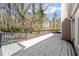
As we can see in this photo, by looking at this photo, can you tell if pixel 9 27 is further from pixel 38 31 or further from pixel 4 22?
pixel 38 31

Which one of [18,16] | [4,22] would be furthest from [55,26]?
[4,22]

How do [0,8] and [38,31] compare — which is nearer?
[0,8]

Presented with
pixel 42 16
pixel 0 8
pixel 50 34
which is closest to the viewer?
pixel 0 8

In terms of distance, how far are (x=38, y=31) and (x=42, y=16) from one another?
0.59 meters

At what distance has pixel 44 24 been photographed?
6.27 m

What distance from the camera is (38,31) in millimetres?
6367

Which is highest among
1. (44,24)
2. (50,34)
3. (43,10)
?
(43,10)

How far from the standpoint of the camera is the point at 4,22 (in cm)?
606

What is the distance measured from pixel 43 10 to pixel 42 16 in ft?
0.77

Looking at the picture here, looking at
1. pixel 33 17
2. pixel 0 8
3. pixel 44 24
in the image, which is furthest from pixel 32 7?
pixel 0 8

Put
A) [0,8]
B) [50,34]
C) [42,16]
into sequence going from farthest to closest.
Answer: [50,34] < [42,16] < [0,8]

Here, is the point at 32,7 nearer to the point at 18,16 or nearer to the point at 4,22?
the point at 18,16

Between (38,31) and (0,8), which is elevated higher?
(0,8)

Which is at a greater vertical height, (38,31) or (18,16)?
(18,16)
